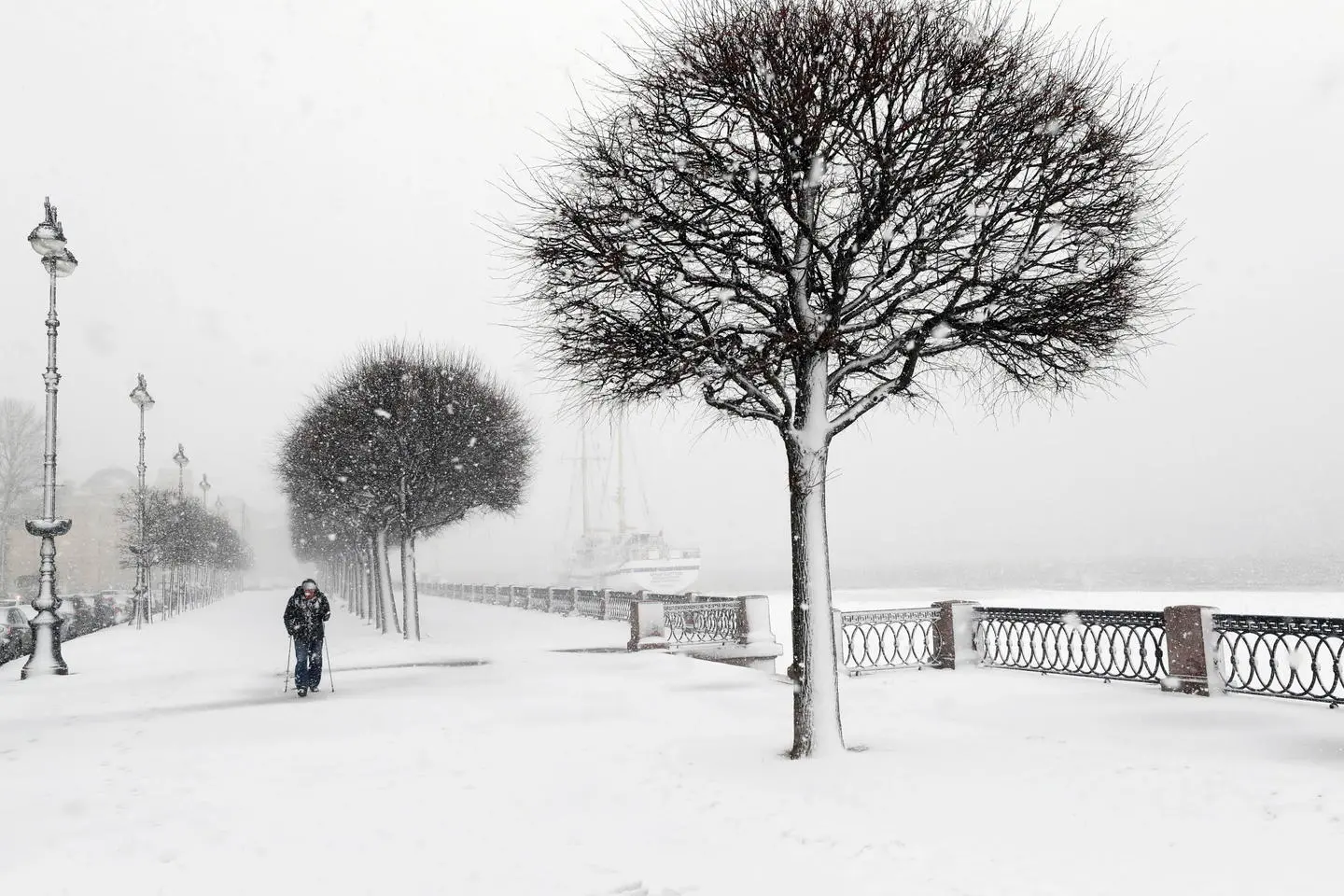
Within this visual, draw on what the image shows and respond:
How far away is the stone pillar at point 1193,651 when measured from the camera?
40.2 feet

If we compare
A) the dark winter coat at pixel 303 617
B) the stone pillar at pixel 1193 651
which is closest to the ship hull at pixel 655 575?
the dark winter coat at pixel 303 617

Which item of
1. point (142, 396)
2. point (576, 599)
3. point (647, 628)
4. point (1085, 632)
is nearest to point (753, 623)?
point (647, 628)

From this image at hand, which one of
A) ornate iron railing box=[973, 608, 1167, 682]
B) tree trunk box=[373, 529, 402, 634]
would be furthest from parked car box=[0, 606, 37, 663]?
ornate iron railing box=[973, 608, 1167, 682]

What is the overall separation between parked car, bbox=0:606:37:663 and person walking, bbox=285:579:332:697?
460 inches

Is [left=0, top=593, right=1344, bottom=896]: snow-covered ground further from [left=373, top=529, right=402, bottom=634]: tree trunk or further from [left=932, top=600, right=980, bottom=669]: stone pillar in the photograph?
[left=373, top=529, right=402, bottom=634]: tree trunk

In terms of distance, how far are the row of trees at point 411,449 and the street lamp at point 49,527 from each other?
320 inches

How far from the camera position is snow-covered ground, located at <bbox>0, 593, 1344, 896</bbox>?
18.2 feet

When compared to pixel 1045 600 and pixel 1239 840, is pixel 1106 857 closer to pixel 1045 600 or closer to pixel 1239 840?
pixel 1239 840

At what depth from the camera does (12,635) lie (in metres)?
22.1

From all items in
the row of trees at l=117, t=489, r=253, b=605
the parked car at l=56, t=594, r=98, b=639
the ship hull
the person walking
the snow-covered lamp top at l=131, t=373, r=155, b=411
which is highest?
the snow-covered lamp top at l=131, t=373, r=155, b=411

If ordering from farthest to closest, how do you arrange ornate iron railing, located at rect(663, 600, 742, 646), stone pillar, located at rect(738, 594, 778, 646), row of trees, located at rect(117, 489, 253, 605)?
row of trees, located at rect(117, 489, 253, 605) < ornate iron railing, located at rect(663, 600, 742, 646) < stone pillar, located at rect(738, 594, 778, 646)

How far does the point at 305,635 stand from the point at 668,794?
28.7ft

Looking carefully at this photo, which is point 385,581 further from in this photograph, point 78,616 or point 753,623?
point 753,623

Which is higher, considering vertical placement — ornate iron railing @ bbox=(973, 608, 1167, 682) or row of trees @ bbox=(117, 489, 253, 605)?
row of trees @ bbox=(117, 489, 253, 605)
